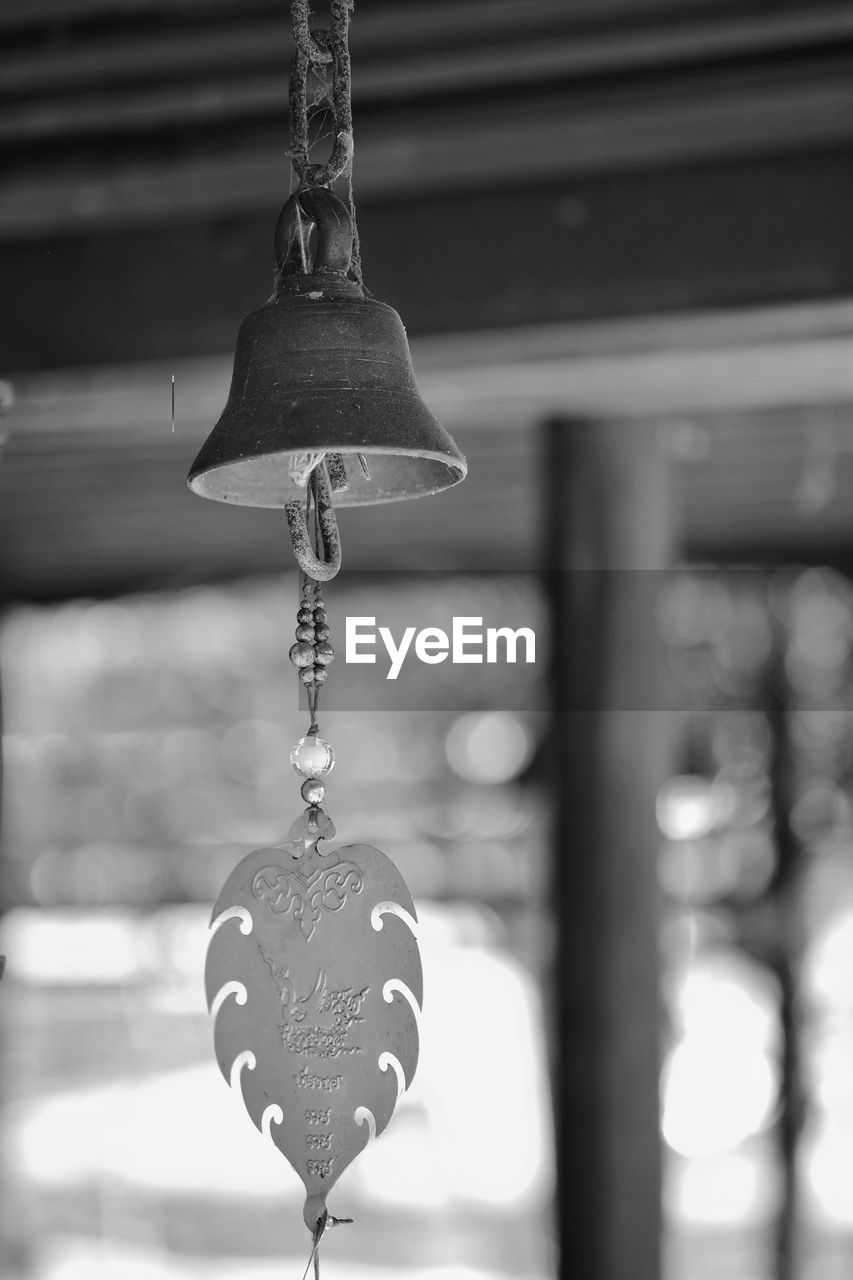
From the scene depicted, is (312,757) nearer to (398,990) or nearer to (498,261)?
(398,990)

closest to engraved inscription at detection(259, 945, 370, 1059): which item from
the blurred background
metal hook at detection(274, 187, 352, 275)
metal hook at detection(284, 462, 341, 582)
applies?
metal hook at detection(284, 462, 341, 582)

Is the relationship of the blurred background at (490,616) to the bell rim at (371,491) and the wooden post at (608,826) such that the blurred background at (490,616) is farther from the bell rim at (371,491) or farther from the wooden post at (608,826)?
the bell rim at (371,491)

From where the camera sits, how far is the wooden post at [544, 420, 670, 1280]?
2182 mm

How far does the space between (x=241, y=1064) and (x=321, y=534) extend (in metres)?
0.36

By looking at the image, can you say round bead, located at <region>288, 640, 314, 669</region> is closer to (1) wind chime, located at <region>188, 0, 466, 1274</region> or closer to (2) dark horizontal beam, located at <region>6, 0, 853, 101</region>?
(1) wind chime, located at <region>188, 0, 466, 1274</region>

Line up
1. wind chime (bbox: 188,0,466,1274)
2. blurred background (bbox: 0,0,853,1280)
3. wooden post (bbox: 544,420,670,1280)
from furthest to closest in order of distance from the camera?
wooden post (bbox: 544,420,670,1280)
blurred background (bbox: 0,0,853,1280)
wind chime (bbox: 188,0,466,1274)

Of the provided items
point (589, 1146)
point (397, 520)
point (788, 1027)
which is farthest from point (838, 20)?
point (788, 1027)

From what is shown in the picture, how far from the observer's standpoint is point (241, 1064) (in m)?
0.94

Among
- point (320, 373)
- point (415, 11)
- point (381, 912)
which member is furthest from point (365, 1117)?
point (415, 11)

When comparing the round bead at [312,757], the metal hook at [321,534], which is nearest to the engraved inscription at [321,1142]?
the round bead at [312,757]

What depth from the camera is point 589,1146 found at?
219cm

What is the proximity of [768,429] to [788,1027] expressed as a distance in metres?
2.66

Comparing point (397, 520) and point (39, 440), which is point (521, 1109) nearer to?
point (397, 520)

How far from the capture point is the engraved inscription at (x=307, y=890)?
94 centimetres
